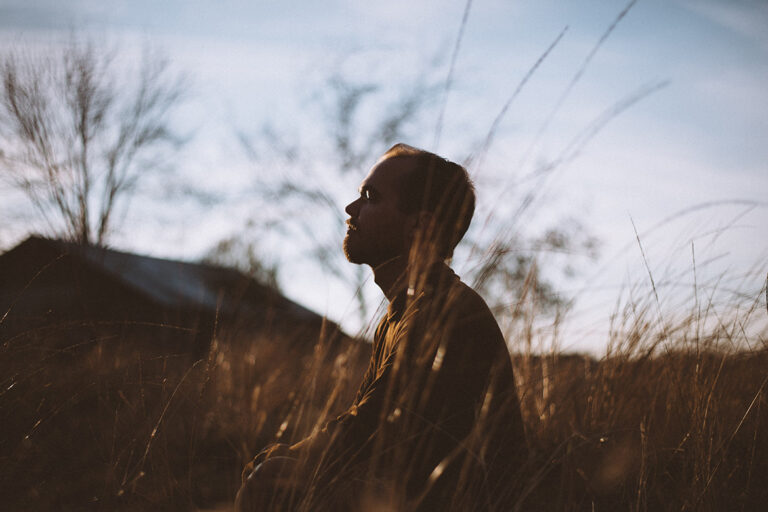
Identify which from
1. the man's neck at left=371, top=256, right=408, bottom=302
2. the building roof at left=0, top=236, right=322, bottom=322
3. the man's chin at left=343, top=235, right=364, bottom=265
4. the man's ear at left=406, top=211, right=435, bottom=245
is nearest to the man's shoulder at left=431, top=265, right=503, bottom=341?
the man's ear at left=406, top=211, right=435, bottom=245

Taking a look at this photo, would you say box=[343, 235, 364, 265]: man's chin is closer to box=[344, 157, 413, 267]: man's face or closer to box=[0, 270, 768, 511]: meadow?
box=[344, 157, 413, 267]: man's face

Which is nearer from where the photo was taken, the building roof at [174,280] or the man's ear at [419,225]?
the man's ear at [419,225]

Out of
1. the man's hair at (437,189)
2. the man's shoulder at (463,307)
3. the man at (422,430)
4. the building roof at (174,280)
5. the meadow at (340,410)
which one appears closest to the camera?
the man at (422,430)

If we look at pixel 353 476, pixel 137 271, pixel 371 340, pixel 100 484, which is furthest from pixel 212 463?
pixel 137 271

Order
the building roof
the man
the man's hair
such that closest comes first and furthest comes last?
1. the man
2. the man's hair
3. the building roof

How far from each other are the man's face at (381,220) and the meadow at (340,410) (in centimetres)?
34

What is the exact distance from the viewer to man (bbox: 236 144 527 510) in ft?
3.44

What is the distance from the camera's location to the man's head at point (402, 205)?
5.06 feet

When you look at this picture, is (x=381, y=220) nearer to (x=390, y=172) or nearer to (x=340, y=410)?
(x=390, y=172)

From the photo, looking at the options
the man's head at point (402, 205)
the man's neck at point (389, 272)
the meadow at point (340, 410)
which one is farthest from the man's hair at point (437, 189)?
the meadow at point (340, 410)

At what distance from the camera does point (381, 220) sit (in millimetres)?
1562

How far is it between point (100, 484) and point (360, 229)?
4.30ft

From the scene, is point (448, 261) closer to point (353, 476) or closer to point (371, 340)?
point (371, 340)

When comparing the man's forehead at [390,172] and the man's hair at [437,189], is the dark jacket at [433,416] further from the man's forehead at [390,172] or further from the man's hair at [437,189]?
the man's forehead at [390,172]
